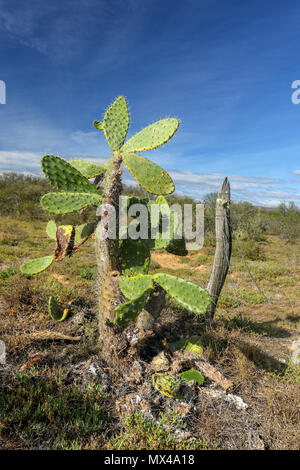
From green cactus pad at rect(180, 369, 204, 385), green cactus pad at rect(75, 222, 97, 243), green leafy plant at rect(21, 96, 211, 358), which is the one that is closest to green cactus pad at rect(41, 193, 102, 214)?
green leafy plant at rect(21, 96, 211, 358)

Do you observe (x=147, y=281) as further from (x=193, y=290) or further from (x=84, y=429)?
(x=84, y=429)

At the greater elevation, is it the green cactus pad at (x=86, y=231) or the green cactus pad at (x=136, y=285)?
the green cactus pad at (x=86, y=231)

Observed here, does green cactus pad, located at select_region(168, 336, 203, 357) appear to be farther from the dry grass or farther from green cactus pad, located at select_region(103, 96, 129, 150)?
green cactus pad, located at select_region(103, 96, 129, 150)

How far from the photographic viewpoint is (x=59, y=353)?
125 inches

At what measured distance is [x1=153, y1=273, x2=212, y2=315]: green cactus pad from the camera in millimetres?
2270

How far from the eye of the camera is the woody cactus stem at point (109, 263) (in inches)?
111

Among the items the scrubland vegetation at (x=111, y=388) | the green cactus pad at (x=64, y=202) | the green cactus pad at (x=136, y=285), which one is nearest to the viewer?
the scrubland vegetation at (x=111, y=388)

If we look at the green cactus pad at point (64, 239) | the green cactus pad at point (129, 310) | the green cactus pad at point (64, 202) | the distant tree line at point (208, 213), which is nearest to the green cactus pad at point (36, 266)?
the green cactus pad at point (64, 239)

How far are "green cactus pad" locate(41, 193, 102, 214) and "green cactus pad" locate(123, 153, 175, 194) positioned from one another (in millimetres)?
490

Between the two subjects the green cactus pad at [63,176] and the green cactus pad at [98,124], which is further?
the green cactus pad at [98,124]

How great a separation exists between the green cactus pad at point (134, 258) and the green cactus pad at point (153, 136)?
3.21 feet

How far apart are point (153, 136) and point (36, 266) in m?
1.88

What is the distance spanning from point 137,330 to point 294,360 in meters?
2.32

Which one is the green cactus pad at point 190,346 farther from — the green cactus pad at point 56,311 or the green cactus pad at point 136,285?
the green cactus pad at point 56,311
